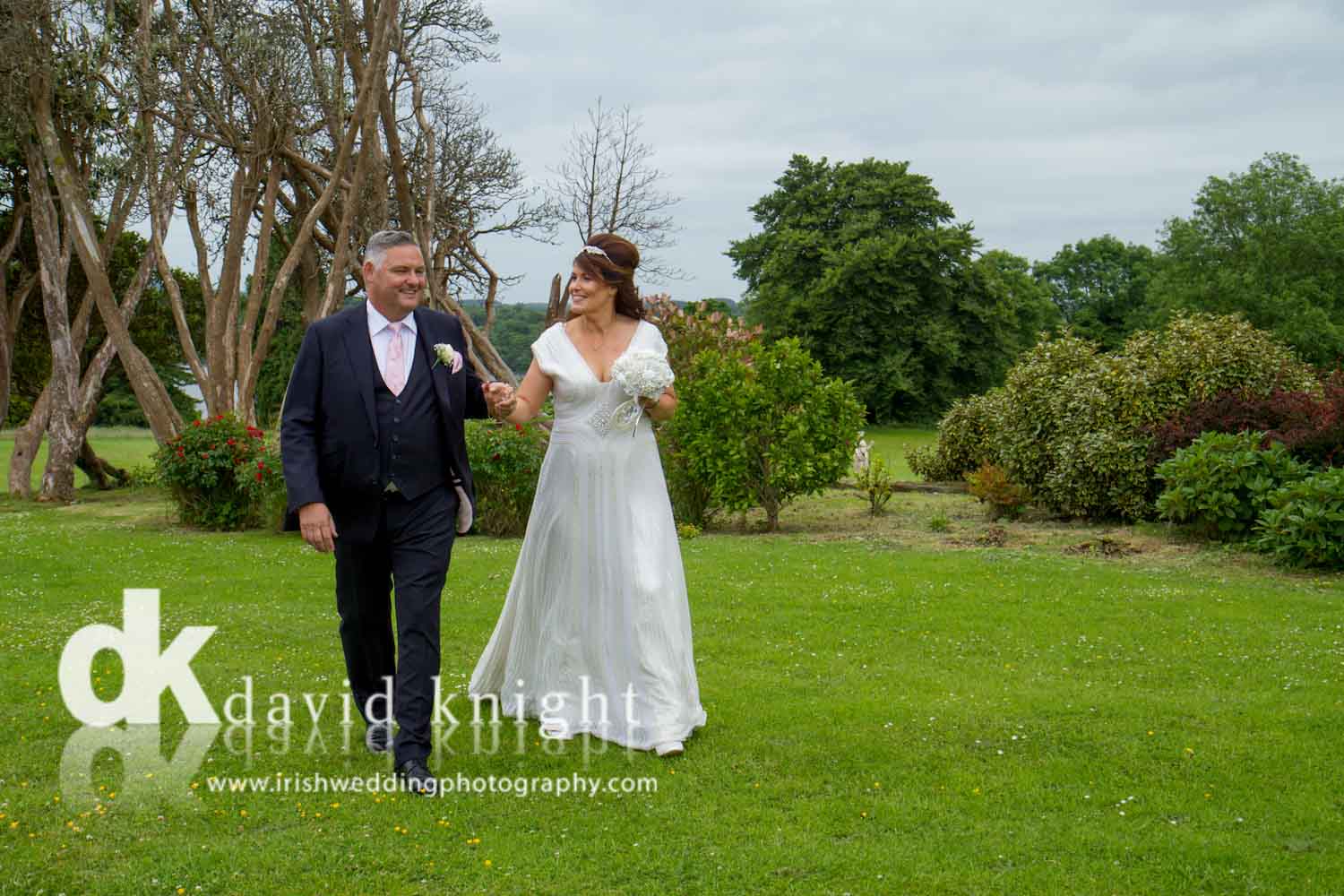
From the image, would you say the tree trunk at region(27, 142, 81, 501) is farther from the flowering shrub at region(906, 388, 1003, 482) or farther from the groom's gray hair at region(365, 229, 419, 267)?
the groom's gray hair at region(365, 229, 419, 267)

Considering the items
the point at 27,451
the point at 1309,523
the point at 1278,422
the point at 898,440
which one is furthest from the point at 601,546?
the point at 898,440

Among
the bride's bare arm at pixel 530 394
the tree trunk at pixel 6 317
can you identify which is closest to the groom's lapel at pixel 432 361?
the bride's bare arm at pixel 530 394

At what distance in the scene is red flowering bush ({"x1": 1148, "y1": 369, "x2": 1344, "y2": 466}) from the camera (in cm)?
1233

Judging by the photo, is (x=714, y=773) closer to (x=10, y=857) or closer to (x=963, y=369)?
(x=10, y=857)

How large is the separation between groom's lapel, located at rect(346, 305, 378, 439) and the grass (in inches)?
66.1

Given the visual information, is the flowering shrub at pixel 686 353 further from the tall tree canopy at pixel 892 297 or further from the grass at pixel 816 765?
the tall tree canopy at pixel 892 297

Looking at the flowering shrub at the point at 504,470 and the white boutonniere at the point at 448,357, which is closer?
the white boutonniere at the point at 448,357

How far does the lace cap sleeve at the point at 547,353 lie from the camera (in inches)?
235

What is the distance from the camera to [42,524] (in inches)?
656

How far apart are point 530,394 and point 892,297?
135 feet

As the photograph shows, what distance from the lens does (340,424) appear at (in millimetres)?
5152

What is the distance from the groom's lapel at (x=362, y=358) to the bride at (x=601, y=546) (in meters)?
0.82

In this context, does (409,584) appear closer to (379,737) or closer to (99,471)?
(379,737)

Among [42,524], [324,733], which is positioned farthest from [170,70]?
[324,733]
